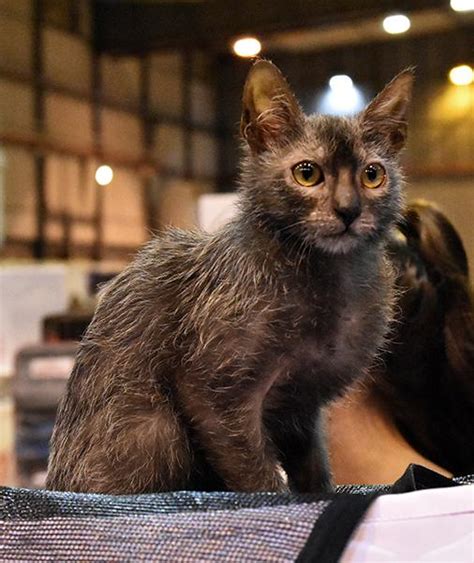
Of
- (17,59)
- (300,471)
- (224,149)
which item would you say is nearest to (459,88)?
(224,149)

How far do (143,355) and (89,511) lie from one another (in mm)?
177

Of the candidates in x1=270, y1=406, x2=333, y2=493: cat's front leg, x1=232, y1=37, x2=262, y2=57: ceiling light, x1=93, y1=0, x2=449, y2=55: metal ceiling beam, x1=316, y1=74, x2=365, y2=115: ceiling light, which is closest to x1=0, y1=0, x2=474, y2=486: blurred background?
x1=93, y1=0, x2=449, y2=55: metal ceiling beam

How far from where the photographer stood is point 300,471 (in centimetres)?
88

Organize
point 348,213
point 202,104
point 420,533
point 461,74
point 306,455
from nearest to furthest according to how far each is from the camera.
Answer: point 420,533
point 348,213
point 306,455
point 461,74
point 202,104

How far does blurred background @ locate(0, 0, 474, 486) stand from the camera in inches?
149

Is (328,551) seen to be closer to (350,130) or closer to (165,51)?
(350,130)

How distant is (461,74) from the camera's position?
454cm

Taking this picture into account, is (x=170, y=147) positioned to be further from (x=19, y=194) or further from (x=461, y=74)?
(x=461, y=74)

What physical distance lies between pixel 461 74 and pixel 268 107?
405 centimetres

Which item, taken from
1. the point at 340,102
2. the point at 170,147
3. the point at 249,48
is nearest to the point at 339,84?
the point at 249,48

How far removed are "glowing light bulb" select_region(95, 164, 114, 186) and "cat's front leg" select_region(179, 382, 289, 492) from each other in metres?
5.48

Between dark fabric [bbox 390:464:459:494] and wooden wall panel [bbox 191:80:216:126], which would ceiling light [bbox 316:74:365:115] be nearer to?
dark fabric [bbox 390:464:459:494]

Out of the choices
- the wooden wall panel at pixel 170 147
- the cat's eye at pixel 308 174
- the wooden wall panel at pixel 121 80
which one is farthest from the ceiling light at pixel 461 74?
the cat's eye at pixel 308 174

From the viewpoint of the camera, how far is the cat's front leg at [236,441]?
74 centimetres
